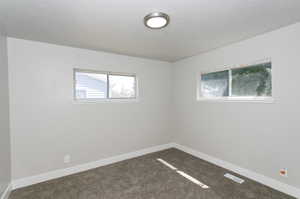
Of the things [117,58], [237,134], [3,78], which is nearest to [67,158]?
[3,78]

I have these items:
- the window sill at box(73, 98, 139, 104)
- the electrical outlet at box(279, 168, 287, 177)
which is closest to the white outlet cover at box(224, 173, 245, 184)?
the electrical outlet at box(279, 168, 287, 177)

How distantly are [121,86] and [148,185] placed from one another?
210cm

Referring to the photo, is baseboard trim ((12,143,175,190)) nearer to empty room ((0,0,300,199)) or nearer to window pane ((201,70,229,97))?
empty room ((0,0,300,199))

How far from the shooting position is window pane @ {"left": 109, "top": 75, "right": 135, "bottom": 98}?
3160 mm

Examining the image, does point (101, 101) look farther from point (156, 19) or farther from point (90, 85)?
point (156, 19)

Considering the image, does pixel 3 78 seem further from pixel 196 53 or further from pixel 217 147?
pixel 217 147

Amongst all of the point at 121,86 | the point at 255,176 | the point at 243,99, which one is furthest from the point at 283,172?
the point at 121,86

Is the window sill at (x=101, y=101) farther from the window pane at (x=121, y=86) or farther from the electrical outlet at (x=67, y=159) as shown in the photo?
the electrical outlet at (x=67, y=159)

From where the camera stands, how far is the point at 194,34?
219 cm

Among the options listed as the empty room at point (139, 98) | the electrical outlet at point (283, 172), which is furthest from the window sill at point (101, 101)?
the electrical outlet at point (283, 172)

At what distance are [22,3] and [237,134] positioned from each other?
11.5 ft

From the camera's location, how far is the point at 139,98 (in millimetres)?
3418

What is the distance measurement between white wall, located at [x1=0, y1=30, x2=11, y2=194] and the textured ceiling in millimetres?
375

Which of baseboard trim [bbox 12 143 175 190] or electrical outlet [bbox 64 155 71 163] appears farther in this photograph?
electrical outlet [bbox 64 155 71 163]
